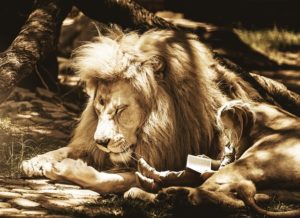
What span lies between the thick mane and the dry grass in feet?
8.39

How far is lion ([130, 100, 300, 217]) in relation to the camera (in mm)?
3533

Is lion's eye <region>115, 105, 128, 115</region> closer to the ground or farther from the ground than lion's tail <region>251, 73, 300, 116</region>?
farther from the ground

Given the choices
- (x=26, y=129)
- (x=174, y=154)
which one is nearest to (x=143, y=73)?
(x=174, y=154)

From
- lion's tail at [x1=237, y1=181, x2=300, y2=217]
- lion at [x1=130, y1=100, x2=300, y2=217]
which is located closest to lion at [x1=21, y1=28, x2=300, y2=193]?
lion at [x1=130, y1=100, x2=300, y2=217]

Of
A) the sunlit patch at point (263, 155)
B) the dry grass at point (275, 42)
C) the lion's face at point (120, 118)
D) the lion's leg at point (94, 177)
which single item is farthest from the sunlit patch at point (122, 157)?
the dry grass at point (275, 42)

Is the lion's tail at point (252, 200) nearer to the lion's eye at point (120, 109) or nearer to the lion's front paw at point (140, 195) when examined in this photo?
the lion's front paw at point (140, 195)

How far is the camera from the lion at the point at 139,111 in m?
4.21

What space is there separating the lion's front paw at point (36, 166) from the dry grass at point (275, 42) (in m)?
3.21

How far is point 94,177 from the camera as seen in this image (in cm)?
409

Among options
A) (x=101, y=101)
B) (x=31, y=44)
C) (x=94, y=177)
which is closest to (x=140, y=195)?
(x=94, y=177)

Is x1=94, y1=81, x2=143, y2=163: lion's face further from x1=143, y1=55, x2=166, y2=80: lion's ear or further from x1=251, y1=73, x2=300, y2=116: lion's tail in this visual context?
x1=251, y1=73, x2=300, y2=116: lion's tail

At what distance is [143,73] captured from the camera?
4.32 m

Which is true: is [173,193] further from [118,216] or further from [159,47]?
[159,47]

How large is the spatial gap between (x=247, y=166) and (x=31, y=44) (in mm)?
1859
